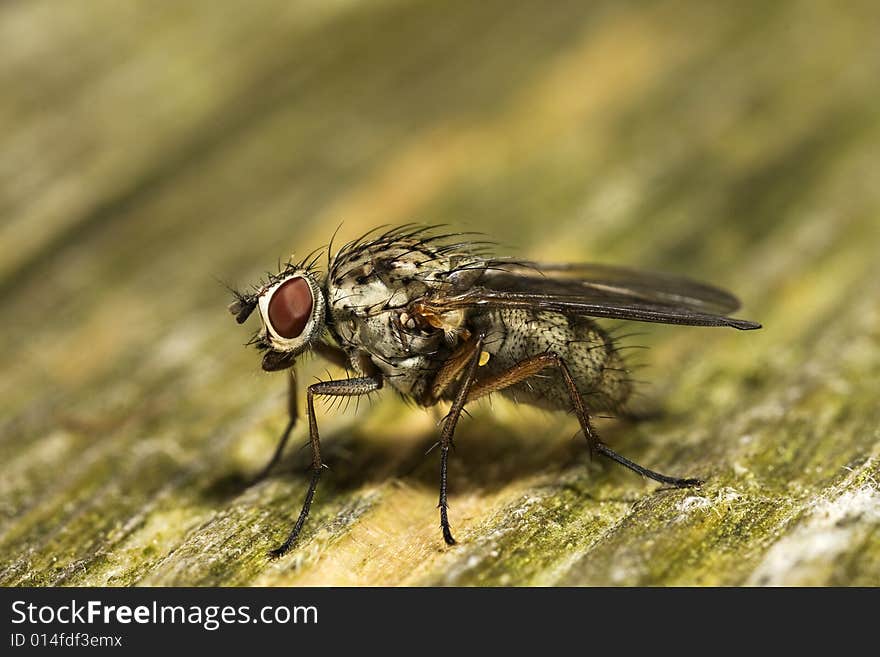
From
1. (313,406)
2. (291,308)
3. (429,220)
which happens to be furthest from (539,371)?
(429,220)

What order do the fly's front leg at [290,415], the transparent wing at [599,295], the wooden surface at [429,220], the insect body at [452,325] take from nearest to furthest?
the wooden surface at [429,220]
the transparent wing at [599,295]
the insect body at [452,325]
the fly's front leg at [290,415]

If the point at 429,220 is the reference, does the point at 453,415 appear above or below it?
below

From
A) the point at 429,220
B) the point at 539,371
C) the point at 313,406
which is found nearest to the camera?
the point at 313,406

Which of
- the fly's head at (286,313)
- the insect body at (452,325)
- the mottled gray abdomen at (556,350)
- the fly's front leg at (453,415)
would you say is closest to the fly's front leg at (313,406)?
the insect body at (452,325)

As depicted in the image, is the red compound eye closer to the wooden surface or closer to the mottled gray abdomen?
the wooden surface

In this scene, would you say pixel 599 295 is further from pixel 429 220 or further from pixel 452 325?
pixel 429 220


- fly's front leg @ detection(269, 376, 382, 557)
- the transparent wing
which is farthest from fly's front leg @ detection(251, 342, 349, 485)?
the transparent wing

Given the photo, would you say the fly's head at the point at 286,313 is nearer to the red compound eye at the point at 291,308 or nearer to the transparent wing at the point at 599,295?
the red compound eye at the point at 291,308
